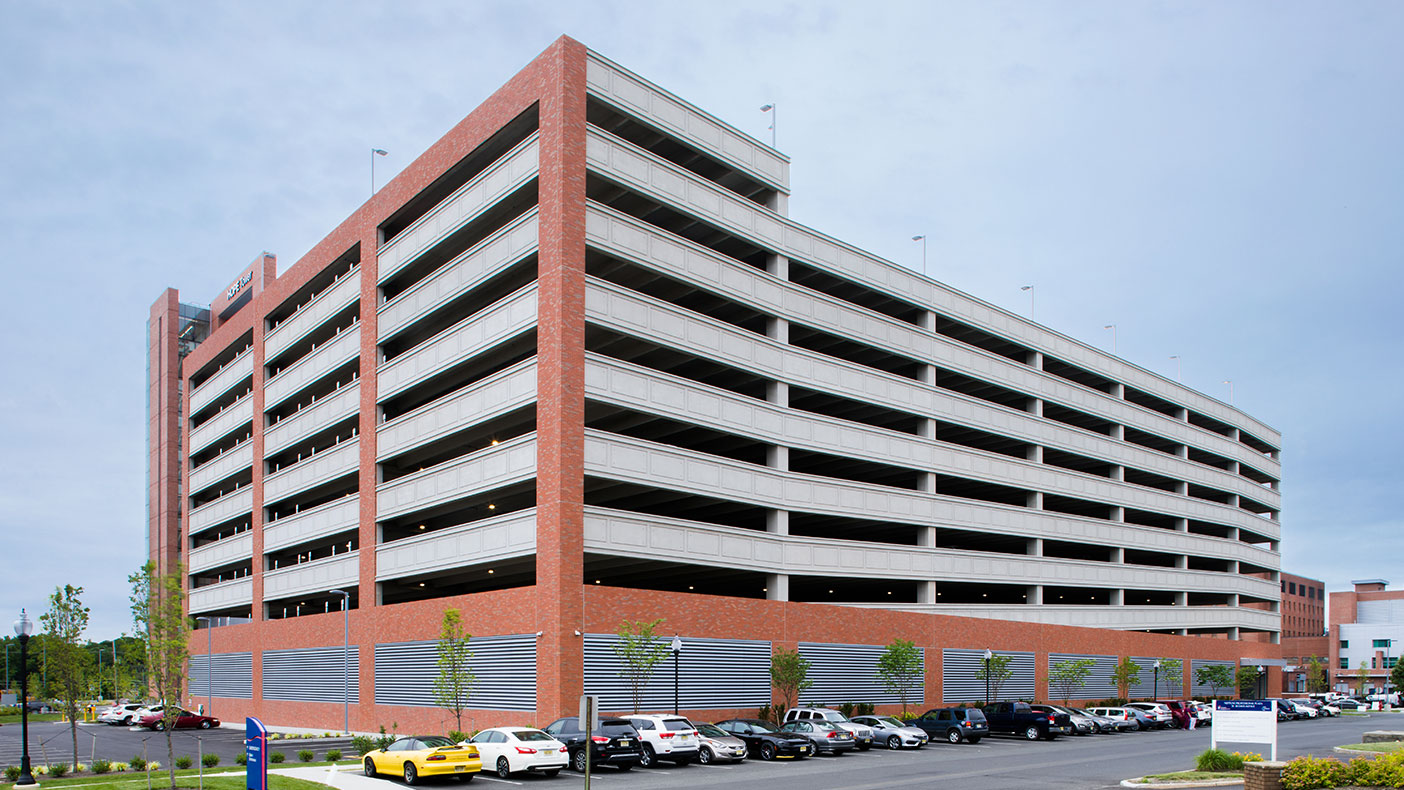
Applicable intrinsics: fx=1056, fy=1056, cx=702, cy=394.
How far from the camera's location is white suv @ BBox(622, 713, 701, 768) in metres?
34.2

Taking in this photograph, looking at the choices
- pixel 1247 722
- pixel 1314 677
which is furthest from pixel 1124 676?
pixel 1314 677

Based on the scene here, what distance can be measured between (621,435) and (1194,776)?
24.2 meters

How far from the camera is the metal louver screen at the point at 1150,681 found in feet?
241

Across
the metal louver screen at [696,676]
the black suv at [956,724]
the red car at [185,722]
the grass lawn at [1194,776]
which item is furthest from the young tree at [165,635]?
the red car at [185,722]

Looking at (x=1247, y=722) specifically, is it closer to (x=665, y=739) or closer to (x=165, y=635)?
(x=665, y=739)

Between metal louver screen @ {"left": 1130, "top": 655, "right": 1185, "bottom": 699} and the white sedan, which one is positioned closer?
the white sedan

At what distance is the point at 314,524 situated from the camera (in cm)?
5916

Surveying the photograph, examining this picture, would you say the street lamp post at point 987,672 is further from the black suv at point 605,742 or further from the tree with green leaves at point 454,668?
the tree with green leaves at point 454,668

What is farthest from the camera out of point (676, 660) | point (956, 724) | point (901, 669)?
point (901, 669)

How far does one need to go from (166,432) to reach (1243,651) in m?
92.0

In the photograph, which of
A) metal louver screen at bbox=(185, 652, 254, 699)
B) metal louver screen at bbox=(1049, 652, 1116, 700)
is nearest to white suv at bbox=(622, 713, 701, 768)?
metal louver screen at bbox=(1049, 652, 1116, 700)

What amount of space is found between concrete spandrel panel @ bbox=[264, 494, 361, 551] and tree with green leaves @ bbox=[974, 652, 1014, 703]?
34.4 metres

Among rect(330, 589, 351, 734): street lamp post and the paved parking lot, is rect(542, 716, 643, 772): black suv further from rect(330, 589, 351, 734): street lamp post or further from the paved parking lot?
rect(330, 589, 351, 734): street lamp post

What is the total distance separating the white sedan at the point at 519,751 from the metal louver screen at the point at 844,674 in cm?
1887
